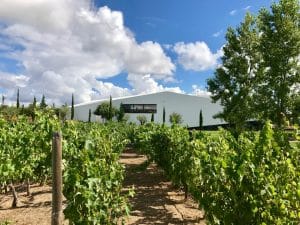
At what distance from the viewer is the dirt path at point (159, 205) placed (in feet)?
25.3

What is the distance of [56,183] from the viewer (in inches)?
165

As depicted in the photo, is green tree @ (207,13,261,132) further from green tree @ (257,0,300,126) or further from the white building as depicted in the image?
the white building

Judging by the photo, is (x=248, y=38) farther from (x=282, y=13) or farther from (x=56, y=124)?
(x=56, y=124)

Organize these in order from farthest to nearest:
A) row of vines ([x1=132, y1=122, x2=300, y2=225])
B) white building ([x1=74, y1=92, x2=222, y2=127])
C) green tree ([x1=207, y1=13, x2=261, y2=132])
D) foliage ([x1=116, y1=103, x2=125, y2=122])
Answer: white building ([x1=74, y1=92, x2=222, y2=127]), foliage ([x1=116, y1=103, x2=125, y2=122]), green tree ([x1=207, y1=13, x2=261, y2=132]), row of vines ([x1=132, y1=122, x2=300, y2=225])

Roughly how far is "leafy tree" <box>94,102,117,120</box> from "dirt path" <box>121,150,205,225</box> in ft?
182

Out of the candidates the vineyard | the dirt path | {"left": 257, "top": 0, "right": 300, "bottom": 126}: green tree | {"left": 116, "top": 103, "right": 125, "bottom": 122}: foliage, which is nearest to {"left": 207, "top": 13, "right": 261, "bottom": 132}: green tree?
{"left": 257, "top": 0, "right": 300, "bottom": 126}: green tree

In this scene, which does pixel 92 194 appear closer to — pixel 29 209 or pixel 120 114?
pixel 29 209

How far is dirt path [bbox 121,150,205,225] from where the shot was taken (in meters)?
7.73

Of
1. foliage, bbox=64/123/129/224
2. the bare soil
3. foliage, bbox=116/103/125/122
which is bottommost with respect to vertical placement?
the bare soil

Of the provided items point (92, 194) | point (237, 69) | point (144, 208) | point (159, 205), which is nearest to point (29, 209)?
point (144, 208)

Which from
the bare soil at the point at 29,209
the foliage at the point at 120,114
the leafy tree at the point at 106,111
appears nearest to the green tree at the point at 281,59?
the bare soil at the point at 29,209

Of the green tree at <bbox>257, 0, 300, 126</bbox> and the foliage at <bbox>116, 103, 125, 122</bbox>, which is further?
the foliage at <bbox>116, 103, 125, 122</bbox>

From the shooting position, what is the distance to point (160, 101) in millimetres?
73812

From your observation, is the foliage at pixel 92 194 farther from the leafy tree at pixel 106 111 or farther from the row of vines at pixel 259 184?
the leafy tree at pixel 106 111
